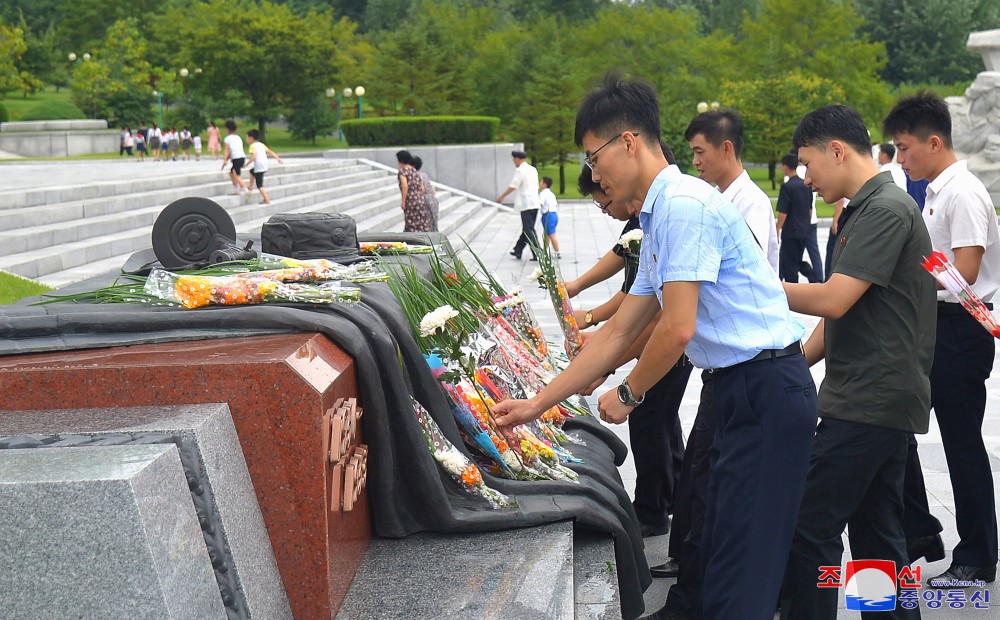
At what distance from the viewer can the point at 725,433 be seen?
2848 millimetres

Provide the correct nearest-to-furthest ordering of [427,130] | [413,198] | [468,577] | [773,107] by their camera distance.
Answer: [468,577] < [413,198] < [427,130] < [773,107]

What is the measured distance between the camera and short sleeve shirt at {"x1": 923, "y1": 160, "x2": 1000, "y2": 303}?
385 cm

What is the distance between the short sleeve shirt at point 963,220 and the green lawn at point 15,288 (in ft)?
17.4

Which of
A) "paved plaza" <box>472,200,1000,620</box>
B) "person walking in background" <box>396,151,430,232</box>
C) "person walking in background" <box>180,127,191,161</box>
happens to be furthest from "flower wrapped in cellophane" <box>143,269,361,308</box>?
"person walking in background" <box>180,127,191,161</box>

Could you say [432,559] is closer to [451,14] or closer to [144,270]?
[144,270]

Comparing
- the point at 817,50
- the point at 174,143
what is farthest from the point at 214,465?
the point at 817,50

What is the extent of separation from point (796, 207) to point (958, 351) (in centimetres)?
728

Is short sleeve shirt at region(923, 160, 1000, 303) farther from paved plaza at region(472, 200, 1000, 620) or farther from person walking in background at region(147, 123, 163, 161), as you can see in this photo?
person walking in background at region(147, 123, 163, 161)

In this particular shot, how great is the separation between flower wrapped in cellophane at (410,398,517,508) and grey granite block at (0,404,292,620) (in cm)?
72

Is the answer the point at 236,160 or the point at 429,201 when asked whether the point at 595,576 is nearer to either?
the point at 429,201

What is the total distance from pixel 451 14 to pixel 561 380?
4430cm

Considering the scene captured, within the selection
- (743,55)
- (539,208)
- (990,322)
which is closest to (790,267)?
(539,208)

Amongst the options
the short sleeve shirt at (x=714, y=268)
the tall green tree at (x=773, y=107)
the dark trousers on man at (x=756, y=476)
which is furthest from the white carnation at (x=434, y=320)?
the tall green tree at (x=773, y=107)

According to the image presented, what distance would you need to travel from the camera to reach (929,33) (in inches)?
1870
